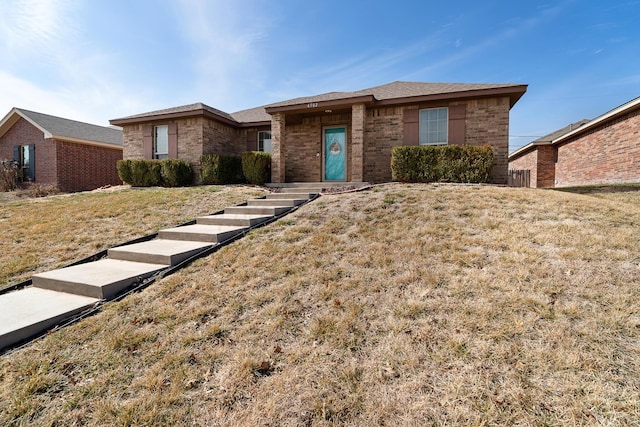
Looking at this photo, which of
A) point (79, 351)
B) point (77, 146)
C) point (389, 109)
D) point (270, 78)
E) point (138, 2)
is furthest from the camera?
point (77, 146)

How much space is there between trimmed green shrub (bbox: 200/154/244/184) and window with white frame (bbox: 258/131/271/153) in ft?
6.04

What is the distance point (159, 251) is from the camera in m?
4.39

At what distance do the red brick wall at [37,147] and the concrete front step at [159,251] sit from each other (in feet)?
48.2

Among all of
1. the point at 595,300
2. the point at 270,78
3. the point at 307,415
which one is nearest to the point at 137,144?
the point at 270,78

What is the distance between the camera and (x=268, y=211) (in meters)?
6.26

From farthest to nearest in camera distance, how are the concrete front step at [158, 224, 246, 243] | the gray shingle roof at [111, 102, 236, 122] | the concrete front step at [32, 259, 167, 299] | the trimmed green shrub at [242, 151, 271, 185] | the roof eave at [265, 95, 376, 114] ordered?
the gray shingle roof at [111, 102, 236, 122]
the trimmed green shrub at [242, 151, 271, 185]
the roof eave at [265, 95, 376, 114]
the concrete front step at [158, 224, 246, 243]
the concrete front step at [32, 259, 167, 299]

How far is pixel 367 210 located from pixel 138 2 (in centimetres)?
792

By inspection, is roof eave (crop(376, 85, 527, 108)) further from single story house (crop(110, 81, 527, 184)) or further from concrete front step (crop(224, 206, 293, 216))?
concrete front step (crop(224, 206, 293, 216))

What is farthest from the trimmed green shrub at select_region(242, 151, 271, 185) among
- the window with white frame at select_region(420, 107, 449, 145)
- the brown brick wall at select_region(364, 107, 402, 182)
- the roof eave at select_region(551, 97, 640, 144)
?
the roof eave at select_region(551, 97, 640, 144)

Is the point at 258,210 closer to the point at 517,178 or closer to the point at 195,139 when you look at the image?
the point at 195,139

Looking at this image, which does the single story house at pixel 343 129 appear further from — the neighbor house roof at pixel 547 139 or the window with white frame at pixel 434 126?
the neighbor house roof at pixel 547 139

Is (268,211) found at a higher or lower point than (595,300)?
higher

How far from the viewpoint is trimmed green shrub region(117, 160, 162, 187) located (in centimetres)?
1200

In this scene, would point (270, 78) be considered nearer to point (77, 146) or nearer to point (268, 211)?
point (268, 211)
